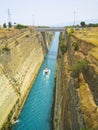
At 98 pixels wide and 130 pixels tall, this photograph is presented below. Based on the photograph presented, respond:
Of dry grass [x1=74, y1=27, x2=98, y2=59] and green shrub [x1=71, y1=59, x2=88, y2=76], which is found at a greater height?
dry grass [x1=74, y1=27, x2=98, y2=59]

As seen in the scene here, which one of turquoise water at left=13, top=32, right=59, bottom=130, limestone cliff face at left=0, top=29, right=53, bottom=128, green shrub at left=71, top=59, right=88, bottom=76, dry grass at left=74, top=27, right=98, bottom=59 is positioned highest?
dry grass at left=74, top=27, right=98, bottom=59

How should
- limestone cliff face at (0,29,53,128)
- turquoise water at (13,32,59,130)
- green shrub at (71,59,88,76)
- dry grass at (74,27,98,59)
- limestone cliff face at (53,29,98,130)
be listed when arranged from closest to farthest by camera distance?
1. limestone cliff face at (53,29,98,130)
2. green shrub at (71,59,88,76)
3. limestone cliff face at (0,29,53,128)
4. turquoise water at (13,32,59,130)
5. dry grass at (74,27,98,59)

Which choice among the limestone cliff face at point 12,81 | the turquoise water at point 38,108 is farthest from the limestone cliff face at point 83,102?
the limestone cliff face at point 12,81

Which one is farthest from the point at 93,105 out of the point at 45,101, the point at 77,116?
the point at 45,101

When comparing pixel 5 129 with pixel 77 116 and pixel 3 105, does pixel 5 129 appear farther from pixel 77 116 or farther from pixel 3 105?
pixel 77 116

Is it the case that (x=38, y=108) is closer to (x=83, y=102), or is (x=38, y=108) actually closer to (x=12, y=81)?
(x=12, y=81)

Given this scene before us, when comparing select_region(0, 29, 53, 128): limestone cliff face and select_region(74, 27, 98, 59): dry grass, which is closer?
select_region(0, 29, 53, 128): limestone cliff face

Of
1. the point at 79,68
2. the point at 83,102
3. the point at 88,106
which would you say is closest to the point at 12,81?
the point at 79,68

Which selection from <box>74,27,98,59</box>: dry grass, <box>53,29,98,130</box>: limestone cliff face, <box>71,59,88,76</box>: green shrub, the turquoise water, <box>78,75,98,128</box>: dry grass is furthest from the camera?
<box>74,27,98,59</box>: dry grass

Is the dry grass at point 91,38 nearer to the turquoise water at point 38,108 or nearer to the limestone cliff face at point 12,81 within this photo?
the turquoise water at point 38,108

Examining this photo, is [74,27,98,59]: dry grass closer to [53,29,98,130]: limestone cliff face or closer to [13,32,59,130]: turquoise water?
[53,29,98,130]: limestone cliff face

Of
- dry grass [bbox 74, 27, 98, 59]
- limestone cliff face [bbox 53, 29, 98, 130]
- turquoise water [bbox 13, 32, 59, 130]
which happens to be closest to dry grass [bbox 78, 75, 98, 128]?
limestone cliff face [bbox 53, 29, 98, 130]
